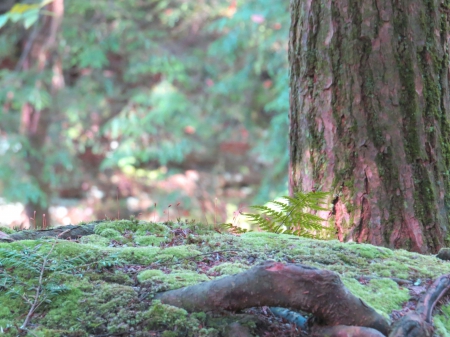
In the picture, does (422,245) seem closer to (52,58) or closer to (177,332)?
(177,332)

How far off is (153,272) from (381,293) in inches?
34.7

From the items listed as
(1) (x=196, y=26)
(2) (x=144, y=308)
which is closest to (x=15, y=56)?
(1) (x=196, y=26)

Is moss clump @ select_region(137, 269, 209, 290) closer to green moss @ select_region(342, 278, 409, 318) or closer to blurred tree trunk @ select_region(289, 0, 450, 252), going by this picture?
green moss @ select_region(342, 278, 409, 318)

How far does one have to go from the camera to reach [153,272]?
2.02 metres

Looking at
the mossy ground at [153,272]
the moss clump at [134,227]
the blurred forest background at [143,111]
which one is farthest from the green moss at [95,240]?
the blurred forest background at [143,111]

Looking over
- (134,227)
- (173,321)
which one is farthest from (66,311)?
(134,227)

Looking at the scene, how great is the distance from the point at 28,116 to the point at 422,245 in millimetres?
12468

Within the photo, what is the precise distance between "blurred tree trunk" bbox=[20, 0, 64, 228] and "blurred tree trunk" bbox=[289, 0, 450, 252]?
1113 cm

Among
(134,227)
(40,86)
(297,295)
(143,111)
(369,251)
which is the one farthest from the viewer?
(143,111)

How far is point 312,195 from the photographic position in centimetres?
287

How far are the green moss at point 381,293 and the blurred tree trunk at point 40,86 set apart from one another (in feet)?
39.2

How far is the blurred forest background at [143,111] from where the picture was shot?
12.8 m

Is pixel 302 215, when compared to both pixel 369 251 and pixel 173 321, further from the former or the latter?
pixel 173 321

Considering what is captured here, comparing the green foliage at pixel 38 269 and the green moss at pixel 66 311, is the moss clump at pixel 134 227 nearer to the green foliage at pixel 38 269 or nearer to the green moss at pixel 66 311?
the green foliage at pixel 38 269
